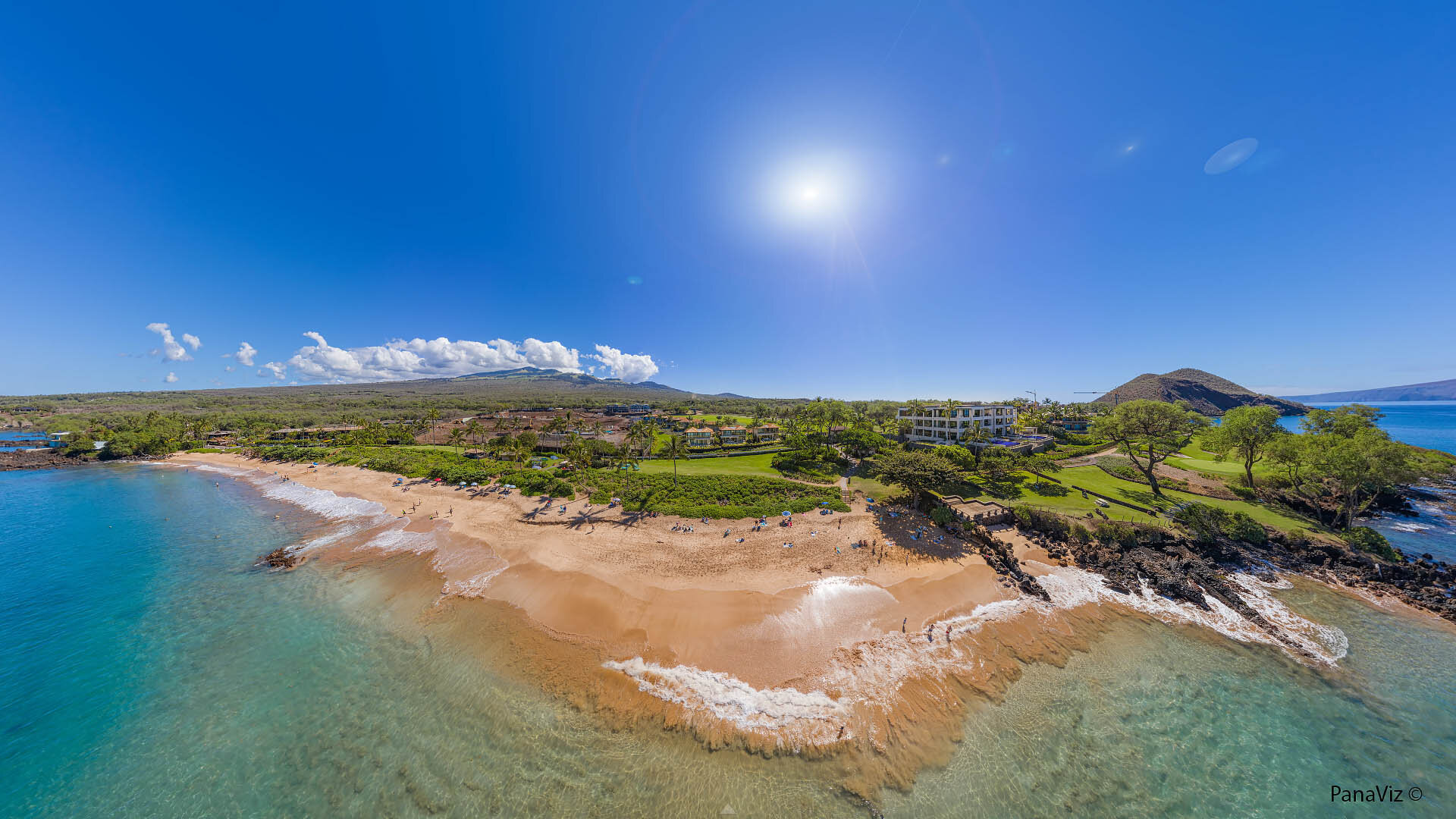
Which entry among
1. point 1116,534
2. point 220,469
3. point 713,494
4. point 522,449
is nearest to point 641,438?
point 522,449

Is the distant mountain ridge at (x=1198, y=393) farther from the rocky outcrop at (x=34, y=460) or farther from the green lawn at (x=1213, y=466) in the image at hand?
the rocky outcrop at (x=34, y=460)

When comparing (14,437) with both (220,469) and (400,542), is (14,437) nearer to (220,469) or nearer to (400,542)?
Result: (220,469)

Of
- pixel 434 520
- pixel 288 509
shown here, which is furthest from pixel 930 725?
pixel 288 509

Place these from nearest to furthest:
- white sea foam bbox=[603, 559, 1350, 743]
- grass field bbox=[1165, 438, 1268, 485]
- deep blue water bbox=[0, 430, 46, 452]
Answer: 1. white sea foam bbox=[603, 559, 1350, 743]
2. grass field bbox=[1165, 438, 1268, 485]
3. deep blue water bbox=[0, 430, 46, 452]

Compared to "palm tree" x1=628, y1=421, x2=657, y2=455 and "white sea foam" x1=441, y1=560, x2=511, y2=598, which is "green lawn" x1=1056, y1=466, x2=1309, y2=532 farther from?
"white sea foam" x1=441, y1=560, x2=511, y2=598

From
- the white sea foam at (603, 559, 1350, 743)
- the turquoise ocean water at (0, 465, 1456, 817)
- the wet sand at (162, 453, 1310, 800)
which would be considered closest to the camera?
the turquoise ocean water at (0, 465, 1456, 817)

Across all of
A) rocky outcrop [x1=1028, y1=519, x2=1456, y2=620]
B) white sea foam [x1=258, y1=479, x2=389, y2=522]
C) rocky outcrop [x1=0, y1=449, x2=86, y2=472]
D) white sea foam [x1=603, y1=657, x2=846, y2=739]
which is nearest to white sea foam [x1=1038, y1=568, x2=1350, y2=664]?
rocky outcrop [x1=1028, y1=519, x2=1456, y2=620]
